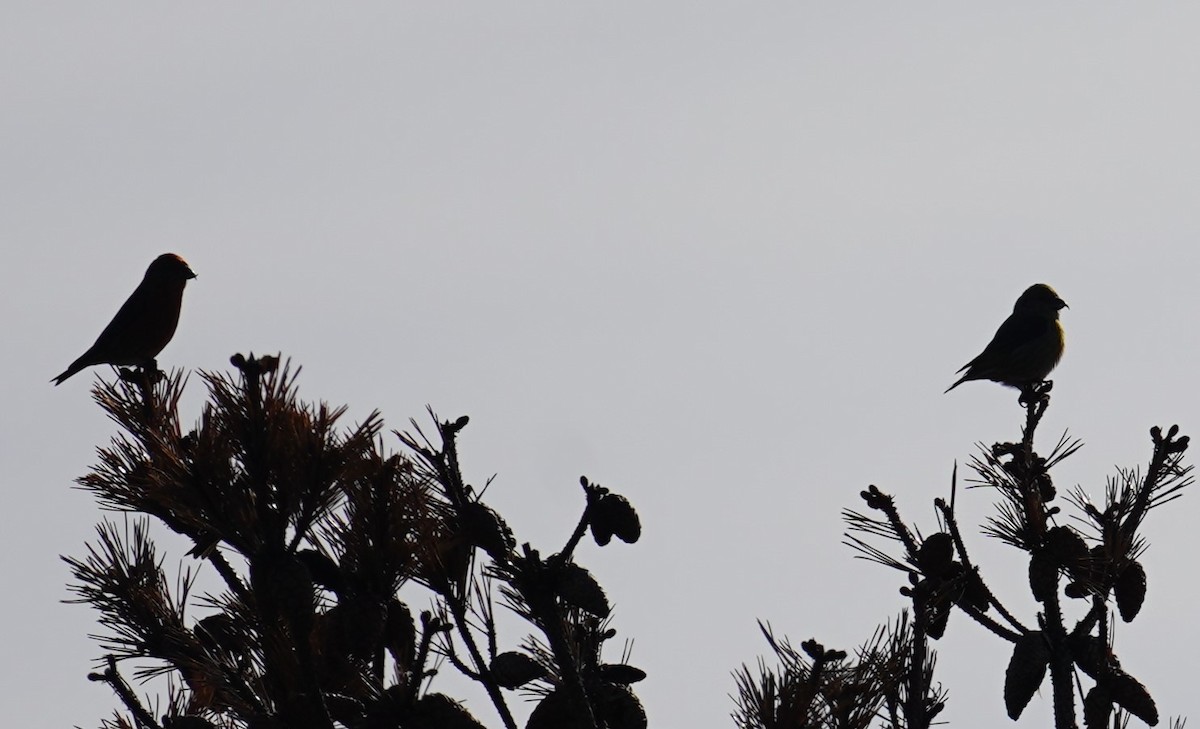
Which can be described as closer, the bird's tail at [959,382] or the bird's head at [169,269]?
the bird's head at [169,269]

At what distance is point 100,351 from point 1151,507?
6.46 metres

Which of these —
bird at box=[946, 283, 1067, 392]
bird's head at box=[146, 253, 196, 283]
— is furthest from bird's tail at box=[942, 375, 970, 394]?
bird's head at box=[146, 253, 196, 283]

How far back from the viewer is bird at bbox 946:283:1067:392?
37.5ft

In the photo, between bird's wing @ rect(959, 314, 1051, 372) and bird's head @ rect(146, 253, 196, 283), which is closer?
bird's head @ rect(146, 253, 196, 283)

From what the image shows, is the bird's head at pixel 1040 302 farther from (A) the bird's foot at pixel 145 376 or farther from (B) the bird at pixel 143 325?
(A) the bird's foot at pixel 145 376

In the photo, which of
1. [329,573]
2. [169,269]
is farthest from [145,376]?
[169,269]

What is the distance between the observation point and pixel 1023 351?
37.6 ft

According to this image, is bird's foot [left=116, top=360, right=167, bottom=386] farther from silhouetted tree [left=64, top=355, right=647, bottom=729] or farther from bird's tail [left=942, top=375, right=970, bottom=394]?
bird's tail [left=942, top=375, right=970, bottom=394]

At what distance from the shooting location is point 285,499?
2.55 meters

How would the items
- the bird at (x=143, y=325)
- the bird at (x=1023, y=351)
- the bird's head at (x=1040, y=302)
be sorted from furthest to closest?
1. the bird's head at (x=1040, y=302)
2. the bird at (x=1023, y=351)
3. the bird at (x=143, y=325)

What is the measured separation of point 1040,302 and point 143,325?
7656 millimetres

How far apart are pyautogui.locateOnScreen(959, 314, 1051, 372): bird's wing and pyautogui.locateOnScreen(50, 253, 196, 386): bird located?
21.7 ft

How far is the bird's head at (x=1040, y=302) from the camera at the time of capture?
1219 centimetres

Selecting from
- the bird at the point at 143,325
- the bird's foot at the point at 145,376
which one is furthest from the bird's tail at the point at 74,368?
the bird's foot at the point at 145,376
